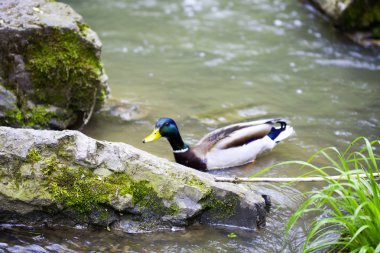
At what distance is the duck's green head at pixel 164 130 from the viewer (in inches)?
224

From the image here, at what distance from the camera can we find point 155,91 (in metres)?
7.73

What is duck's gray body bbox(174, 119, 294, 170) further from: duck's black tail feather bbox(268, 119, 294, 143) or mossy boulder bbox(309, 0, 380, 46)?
mossy boulder bbox(309, 0, 380, 46)

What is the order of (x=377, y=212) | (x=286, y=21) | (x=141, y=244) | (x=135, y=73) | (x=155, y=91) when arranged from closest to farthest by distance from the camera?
(x=377, y=212)
(x=141, y=244)
(x=155, y=91)
(x=135, y=73)
(x=286, y=21)

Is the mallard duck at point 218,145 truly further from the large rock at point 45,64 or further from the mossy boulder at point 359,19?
the mossy boulder at point 359,19

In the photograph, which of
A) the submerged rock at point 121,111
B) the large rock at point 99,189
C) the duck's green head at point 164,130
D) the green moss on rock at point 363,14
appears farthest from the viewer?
the green moss on rock at point 363,14

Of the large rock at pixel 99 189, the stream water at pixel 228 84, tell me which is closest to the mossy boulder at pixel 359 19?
the stream water at pixel 228 84

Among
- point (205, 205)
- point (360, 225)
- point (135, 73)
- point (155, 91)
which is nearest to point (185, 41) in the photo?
point (135, 73)

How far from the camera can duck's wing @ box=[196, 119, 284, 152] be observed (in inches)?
227

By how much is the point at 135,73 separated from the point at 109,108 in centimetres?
168

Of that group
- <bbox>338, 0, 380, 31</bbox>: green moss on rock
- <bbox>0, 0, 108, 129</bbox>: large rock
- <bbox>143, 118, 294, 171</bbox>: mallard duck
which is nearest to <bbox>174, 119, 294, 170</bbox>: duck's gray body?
<bbox>143, 118, 294, 171</bbox>: mallard duck

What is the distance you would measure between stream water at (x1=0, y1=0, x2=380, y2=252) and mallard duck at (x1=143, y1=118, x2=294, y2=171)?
202 mm

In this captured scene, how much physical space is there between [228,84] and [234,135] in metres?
2.35

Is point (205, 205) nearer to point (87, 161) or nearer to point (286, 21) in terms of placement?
point (87, 161)

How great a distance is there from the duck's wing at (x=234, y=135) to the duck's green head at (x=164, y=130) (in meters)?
0.32
